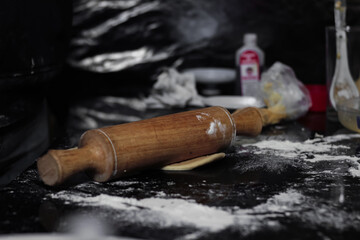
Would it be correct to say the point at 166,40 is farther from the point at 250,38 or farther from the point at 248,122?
the point at 248,122

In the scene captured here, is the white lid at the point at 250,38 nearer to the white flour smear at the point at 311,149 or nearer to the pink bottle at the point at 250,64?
the pink bottle at the point at 250,64

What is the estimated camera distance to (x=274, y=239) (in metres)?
0.56

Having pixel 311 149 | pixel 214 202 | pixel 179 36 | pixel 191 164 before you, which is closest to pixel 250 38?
pixel 179 36

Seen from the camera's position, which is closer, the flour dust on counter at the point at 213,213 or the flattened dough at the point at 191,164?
the flour dust on counter at the point at 213,213

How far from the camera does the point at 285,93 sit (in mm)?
1227

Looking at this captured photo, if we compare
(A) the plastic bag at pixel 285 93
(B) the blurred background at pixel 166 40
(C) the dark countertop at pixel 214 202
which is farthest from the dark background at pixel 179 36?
(C) the dark countertop at pixel 214 202

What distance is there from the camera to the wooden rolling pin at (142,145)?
71 centimetres

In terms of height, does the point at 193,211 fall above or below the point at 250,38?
below

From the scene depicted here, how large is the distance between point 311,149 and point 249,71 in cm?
50

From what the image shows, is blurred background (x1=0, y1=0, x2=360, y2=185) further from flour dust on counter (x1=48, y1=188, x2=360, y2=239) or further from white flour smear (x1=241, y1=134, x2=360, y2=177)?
flour dust on counter (x1=48, y1=188, x2=360, y2=239)

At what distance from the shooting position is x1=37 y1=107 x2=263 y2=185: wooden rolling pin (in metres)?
0.71

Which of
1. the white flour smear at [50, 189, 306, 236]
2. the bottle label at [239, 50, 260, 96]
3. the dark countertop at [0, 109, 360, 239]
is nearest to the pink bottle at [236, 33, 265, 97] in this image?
the bottle label at [239, 50, 260, 96]

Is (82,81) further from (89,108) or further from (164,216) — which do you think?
(164,216)

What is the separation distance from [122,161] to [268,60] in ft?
2.96
